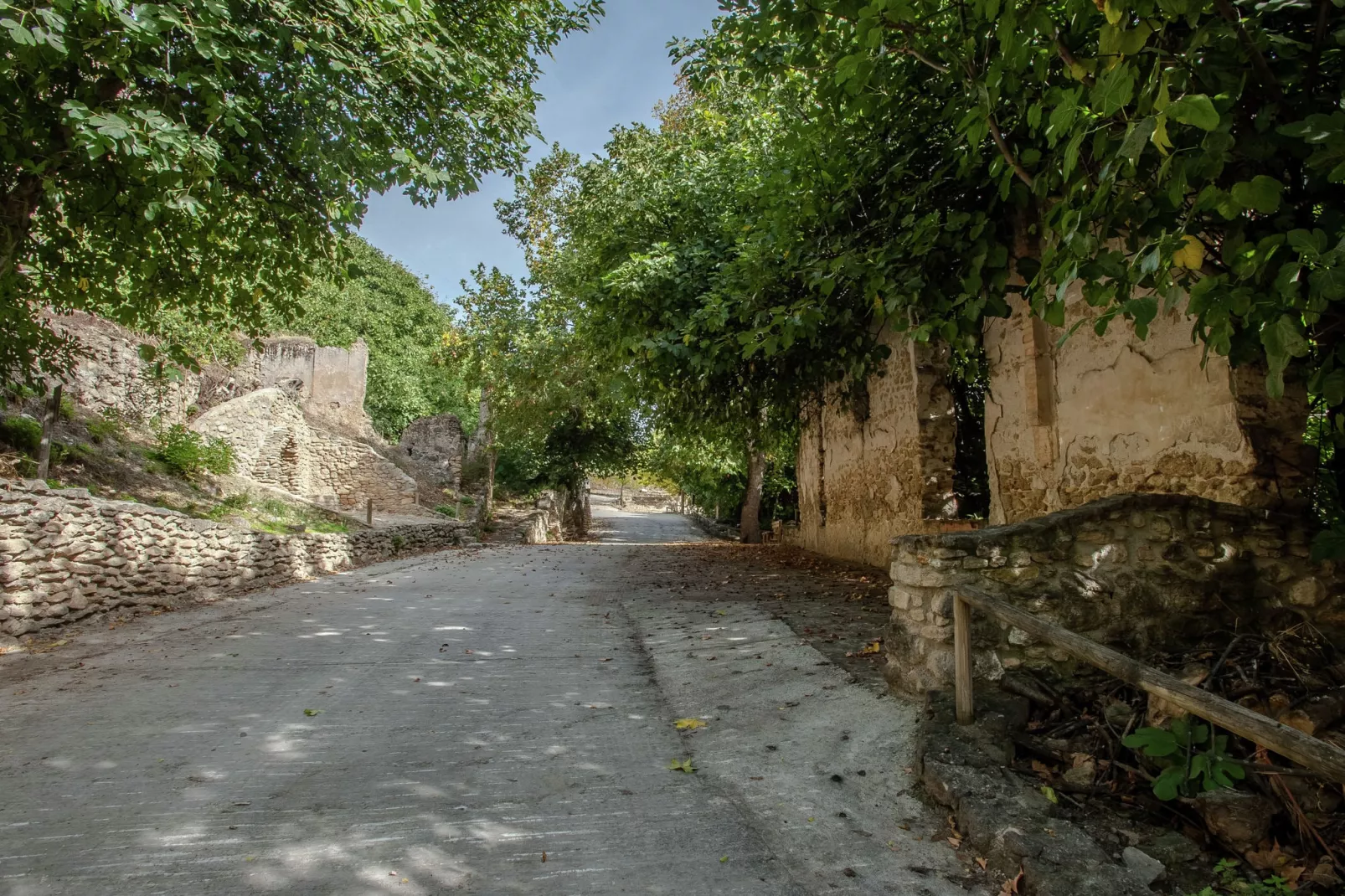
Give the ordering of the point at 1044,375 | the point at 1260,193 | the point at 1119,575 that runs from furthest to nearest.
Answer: the point at 1044,375
the point at 1119,575
the point at 1260,193

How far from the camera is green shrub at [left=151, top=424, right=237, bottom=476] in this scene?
42.0ft

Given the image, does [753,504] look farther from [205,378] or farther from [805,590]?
[205,378]

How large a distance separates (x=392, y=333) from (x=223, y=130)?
35035 mm

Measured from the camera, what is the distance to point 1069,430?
5.86 meters

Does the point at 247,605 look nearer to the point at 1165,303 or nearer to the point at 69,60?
the point at 69,60

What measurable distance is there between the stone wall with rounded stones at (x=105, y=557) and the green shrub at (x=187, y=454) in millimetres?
3748

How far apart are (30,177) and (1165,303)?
352 inches

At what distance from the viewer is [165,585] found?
8250 millimetres

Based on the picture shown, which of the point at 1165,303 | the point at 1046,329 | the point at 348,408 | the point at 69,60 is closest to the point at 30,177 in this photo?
the point at 69,60

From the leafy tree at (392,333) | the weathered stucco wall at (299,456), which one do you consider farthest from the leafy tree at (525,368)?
the leafy tree at (392,333)

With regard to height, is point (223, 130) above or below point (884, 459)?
above

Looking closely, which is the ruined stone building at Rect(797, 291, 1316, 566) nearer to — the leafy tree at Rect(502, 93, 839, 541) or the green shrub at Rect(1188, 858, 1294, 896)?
the leafy tree at Rect(502, 93, 839, 541)

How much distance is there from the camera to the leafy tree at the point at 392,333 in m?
34.7

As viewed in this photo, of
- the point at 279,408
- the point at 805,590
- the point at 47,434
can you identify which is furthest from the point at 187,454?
the point at 805,590
